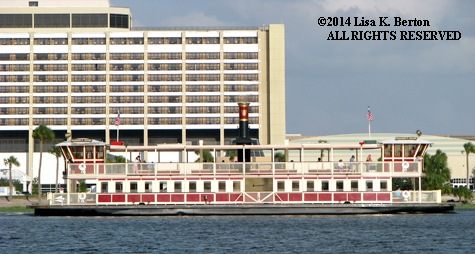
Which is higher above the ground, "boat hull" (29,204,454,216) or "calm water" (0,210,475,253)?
"boat hull" (29,204,454,216)

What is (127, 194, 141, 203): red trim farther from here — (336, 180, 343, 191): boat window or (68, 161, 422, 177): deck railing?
(336, 180, 343, 191): boat window

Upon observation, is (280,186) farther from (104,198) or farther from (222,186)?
(104,198)

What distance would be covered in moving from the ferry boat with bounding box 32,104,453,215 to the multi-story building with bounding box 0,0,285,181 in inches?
3513

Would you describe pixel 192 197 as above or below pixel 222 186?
below

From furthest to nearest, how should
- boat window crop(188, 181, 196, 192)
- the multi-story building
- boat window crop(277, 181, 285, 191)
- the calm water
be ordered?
1. the multi-story building
2. boat window crop(277, 181, 285, 191)
3. boat window crop(188, 181, 196, 192)
4. the calm water

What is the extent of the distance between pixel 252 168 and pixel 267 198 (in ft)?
8.25

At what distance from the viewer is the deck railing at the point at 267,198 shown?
4962 cm

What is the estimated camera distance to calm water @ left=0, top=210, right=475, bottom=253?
37.5m

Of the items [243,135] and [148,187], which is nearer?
[148,187]

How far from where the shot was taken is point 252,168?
50438 mm

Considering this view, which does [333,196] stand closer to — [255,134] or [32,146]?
[255,134]

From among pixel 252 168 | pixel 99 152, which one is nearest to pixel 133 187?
pixel 99 152

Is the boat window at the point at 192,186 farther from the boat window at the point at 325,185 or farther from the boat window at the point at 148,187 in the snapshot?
the boat window at the point at 325,185

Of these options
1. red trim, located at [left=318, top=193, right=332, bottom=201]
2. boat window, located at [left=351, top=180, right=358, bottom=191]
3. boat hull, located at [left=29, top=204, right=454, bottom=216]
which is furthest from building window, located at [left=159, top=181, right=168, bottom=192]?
boat window, located at [left=351, top=180, right=358, bottom=191]
